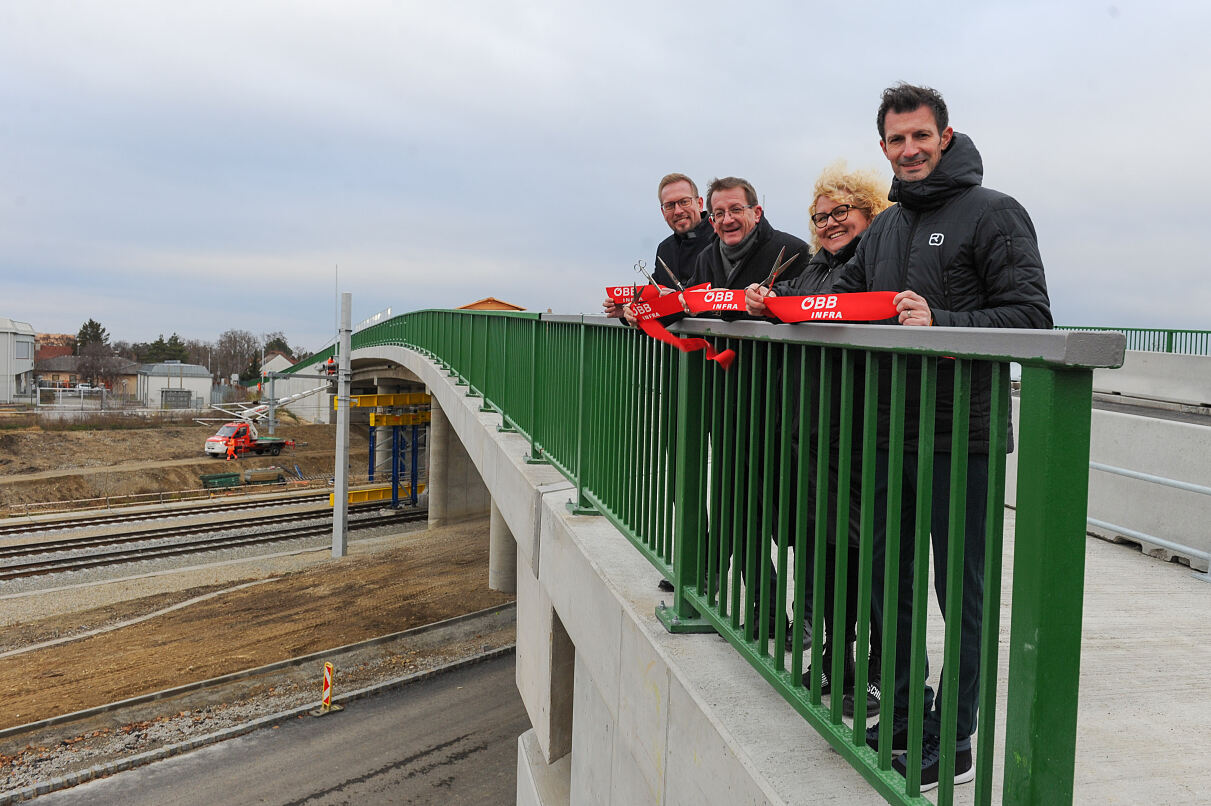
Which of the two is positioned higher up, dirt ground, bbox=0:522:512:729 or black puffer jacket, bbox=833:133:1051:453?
black puffer jacket, bbox=833:133:1051:453

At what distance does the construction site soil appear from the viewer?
13.8m

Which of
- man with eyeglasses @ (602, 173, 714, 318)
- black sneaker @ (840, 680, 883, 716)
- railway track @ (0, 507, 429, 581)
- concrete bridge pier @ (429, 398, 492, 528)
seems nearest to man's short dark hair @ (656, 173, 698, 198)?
man with eyeglasses @ (602, 173, 714, 318)

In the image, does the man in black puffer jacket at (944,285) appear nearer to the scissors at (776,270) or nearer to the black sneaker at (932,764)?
the black sneaker at (932,764)

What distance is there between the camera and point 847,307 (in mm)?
2033

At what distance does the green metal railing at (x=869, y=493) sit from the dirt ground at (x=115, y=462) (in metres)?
34.1

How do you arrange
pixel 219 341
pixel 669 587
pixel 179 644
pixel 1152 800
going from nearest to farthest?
pixel 1152 800 → pixel 669 587 → pixel 179 644 → pixel 219 341

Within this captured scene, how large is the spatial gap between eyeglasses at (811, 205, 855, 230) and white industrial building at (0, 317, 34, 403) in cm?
7425

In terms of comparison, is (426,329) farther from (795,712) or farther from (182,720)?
(795,712)

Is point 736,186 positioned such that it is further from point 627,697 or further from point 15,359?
point 15,359

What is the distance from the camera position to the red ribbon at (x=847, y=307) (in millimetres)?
2008

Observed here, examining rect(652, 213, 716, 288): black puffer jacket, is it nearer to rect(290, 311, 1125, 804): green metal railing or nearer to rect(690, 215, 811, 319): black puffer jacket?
rect(290, 311, 1125, 804): green metal railing

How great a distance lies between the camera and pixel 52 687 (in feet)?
43.9

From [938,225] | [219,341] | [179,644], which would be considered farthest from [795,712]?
[219,341]

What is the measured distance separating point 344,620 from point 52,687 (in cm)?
517
